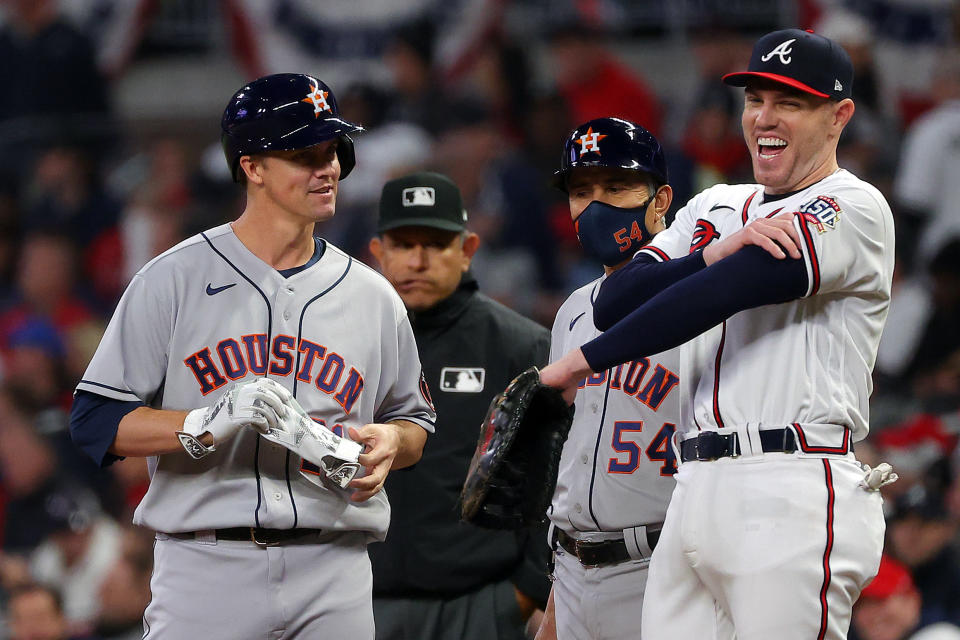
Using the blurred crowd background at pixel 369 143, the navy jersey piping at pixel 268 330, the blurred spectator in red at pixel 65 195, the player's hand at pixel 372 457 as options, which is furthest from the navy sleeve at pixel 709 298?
the blurred spectator in red at pixel 65 195

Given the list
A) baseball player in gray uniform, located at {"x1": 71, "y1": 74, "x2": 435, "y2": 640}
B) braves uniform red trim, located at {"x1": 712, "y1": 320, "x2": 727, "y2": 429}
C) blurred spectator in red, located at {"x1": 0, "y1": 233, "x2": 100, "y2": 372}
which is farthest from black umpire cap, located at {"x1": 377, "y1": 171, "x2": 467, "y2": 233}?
blurred spectator in red, located at {"x1": 0, "y1": 233, "x2": 100, "y2": 372}

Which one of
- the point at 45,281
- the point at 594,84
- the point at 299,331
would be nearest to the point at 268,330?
the point at 299,331

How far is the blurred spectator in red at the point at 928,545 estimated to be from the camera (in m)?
5.16

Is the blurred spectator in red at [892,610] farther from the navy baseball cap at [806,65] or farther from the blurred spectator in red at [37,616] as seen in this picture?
the blurred spectator in red at [37,616]

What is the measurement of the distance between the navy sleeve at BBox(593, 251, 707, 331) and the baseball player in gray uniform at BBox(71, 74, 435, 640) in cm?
60

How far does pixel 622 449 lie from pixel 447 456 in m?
0.81

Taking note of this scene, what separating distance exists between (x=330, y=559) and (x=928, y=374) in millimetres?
4493

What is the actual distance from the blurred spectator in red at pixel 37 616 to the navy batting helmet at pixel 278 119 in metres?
3.66

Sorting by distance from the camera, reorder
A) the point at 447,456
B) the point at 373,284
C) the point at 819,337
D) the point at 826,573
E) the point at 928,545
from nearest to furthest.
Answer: the point at 826,573 → the point at 819,337 → the point at 373,284 → the point at 447,456 → the point at 928,545

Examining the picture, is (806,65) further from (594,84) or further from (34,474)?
(594,84)

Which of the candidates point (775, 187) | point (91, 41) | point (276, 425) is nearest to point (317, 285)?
point (276, 425)

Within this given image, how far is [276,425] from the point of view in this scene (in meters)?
2.69

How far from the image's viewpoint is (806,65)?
2.66 m

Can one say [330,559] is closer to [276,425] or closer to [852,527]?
[276,425]
